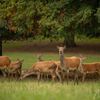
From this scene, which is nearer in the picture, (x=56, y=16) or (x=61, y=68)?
(x=61, y=68)

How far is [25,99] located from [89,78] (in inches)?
457

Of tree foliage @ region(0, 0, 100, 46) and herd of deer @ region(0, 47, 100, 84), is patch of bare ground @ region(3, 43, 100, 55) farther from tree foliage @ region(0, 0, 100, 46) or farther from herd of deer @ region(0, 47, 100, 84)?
herd of deer @ region(0, 47, 100, 84)

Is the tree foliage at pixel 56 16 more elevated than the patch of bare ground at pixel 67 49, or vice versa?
the tree foliage at pixel 56 16

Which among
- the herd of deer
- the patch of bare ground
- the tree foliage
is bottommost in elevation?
the patch of bare ground

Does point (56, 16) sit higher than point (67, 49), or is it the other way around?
point (56, 16)

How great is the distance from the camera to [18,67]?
2109cm

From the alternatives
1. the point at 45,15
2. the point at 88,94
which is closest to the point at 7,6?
the point at 45,15

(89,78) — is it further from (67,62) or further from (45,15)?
(45,15)

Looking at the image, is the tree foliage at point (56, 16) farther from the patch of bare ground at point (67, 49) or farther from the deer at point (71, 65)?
the patch of bare ground at point (67, 49)

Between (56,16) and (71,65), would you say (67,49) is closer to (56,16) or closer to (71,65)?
(71,65)

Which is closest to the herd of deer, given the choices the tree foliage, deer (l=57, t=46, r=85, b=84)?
deer (l=57, t=46, r=85, b=84)

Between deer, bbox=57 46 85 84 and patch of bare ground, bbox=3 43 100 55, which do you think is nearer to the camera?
deer, bbox=57 46 85 84

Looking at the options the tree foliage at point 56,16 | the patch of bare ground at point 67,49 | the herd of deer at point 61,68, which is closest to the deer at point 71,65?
the herd of deer at point 61,68

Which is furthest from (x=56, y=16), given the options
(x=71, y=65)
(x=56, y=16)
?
(x=71, y=65)
